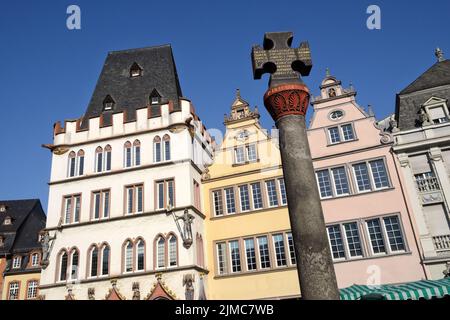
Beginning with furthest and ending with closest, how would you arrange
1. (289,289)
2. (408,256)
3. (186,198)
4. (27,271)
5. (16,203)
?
(16,203)
(27,271)
(186,198)
(289,289)
(408,256)

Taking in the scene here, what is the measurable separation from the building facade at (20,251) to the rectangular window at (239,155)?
70.0 feet

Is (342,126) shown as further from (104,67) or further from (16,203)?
(16,203)

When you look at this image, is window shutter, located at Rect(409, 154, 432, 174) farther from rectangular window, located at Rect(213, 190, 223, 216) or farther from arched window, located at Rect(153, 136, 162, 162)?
arched window, located at Rect(153, 136, 162, 162)

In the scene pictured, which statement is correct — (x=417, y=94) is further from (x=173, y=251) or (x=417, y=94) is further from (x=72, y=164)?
(x=72, y=164)

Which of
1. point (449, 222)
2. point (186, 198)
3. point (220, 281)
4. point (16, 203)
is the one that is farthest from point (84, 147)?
point (16, 203)

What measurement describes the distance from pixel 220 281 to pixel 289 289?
4060mm

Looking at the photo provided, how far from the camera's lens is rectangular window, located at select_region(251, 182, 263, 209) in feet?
78.5

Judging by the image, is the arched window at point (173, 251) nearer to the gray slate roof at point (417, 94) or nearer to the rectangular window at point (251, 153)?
the rectangular window at point (251, 153)

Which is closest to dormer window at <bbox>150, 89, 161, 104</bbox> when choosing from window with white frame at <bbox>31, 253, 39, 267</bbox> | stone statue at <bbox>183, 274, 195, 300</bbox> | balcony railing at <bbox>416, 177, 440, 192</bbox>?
stone statue at <bbox>183, 274, 195, 300</bbox>

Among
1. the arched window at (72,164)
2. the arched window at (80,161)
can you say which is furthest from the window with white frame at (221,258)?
the arched window at (72,164)

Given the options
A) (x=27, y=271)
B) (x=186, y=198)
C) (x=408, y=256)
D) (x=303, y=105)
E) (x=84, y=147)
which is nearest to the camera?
(x=303, y=105)

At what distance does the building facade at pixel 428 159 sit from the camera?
19969 mm

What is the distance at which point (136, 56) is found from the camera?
3278 cm

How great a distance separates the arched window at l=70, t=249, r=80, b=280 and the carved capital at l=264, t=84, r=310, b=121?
19.0 m
